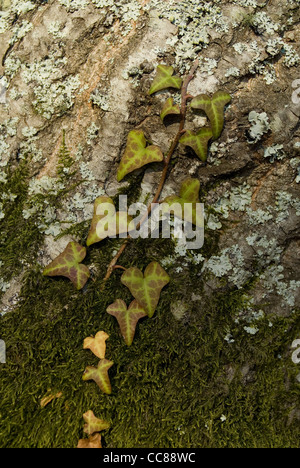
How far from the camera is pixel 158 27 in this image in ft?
6.03

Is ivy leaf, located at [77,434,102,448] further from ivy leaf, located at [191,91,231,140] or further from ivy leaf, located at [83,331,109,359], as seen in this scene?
ivy leaf, located at [191,91,231,140]

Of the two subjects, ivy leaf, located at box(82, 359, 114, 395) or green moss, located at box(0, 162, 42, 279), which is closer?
ivy leaf, located at box(82, 359, 114, 395)

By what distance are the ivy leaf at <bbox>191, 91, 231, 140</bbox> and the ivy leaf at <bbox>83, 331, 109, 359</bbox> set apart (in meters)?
1.14

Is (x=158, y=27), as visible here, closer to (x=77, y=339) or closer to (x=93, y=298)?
(x=93, y=298)

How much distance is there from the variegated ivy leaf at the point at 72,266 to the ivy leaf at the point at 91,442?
2.34 ft

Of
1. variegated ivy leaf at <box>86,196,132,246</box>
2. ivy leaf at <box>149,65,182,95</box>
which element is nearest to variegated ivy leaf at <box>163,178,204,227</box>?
variegated ivy leaf at <box>86,196,132,246</box>

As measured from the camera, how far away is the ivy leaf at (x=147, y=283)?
1.82 metres

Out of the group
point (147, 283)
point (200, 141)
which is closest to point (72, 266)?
point (147, 283)

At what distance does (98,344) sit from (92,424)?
367 mm

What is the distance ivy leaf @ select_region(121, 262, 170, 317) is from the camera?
182 centimetres

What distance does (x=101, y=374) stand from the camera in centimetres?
177

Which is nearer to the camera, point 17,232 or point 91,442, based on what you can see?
point 91,442

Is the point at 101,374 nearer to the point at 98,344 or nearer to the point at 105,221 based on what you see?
the point at 98,344

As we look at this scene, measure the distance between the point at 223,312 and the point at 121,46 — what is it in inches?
57.2
